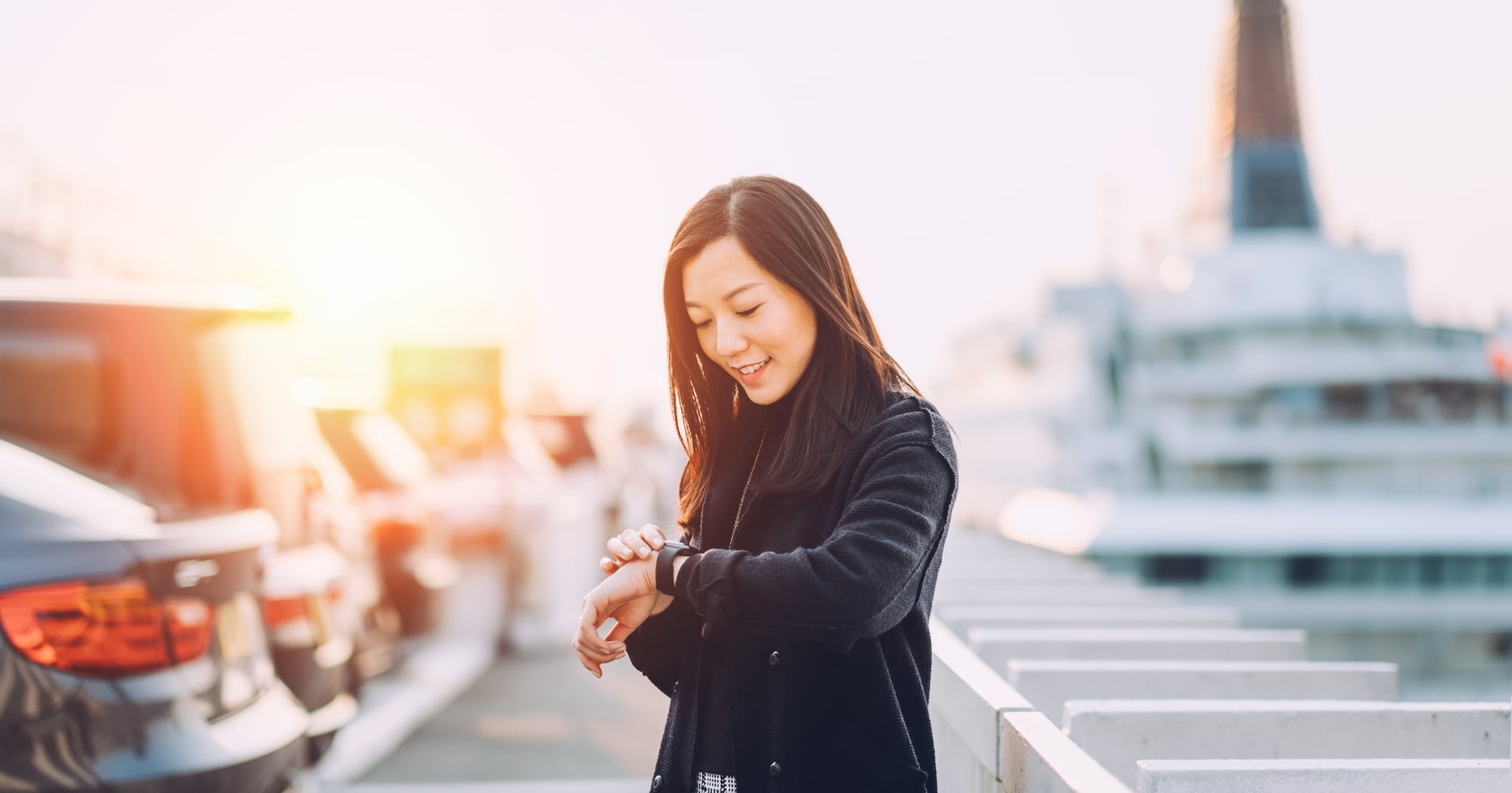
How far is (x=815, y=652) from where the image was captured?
1.92 metres

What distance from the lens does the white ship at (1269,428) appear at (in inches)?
1423

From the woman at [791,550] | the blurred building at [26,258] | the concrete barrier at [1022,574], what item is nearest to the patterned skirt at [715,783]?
the woman at [791,550]

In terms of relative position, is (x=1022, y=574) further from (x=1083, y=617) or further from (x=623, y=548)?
(x=623, y=548)

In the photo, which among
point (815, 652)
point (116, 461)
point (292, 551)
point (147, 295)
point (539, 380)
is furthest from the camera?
point (539, 380)

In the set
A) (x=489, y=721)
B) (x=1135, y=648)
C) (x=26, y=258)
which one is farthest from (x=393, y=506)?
(x=26, y=258)

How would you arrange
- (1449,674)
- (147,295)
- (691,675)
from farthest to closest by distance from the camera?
(1449,674), (147,295), (691,675)

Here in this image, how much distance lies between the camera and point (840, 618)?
173cm

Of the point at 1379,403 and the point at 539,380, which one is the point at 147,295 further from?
the point at 539,380

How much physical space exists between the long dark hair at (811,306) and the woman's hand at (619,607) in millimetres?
245

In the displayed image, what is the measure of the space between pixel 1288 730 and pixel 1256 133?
94.5 m

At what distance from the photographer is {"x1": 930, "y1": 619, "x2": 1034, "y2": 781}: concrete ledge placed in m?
2.36

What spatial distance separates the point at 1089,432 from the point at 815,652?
6010 centimetres

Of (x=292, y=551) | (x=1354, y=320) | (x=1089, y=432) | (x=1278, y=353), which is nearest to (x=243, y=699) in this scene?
(x=292, y=551)

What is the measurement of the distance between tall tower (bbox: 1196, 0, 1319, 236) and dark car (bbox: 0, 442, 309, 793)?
3439 inches
